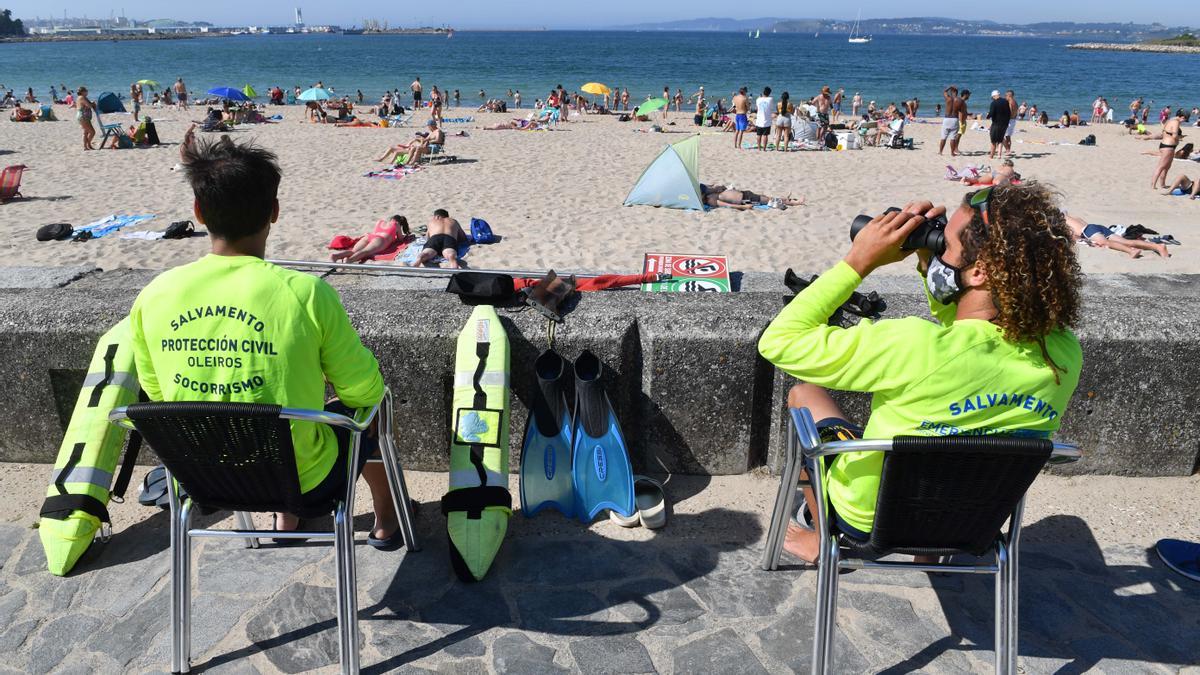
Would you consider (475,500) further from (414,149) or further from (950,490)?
(414,149)

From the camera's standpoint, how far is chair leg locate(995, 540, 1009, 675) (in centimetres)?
211

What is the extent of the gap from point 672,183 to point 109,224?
7.41 metres

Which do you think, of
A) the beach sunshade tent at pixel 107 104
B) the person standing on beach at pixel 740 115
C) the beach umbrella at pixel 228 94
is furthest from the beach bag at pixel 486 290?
the beach sunshade tent at pixel 107 104

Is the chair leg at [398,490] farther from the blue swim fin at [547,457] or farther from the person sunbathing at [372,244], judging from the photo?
the person sunbathing at [372,244]

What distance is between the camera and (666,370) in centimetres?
306

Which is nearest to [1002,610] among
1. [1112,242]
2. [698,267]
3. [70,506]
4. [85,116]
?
[70,506]

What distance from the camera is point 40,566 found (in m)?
2.71

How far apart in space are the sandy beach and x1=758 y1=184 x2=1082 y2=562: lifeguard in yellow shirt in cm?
601

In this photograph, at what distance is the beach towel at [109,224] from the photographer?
9.57m

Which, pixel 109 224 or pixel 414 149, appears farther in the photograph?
pixel 414 149

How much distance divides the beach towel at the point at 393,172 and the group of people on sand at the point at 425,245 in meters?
4.64

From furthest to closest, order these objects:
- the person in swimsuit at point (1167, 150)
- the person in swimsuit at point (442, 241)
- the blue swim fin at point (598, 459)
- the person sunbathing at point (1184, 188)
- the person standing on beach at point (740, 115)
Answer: the person standing on beach at point (740, 115)
the person in swimsuit at point (1167, 150)
the person sunbathing at point (1184, 188)
the person in swimsuit at point (442, 241)
the blue swim fin at point (598, 459)

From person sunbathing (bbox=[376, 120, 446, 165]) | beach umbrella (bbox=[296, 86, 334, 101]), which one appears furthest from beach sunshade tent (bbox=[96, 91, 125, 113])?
person sunbathing (bbox=[376, 120, 446, 165])

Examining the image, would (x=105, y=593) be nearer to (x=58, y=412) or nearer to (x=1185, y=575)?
(x=58, y=412)
